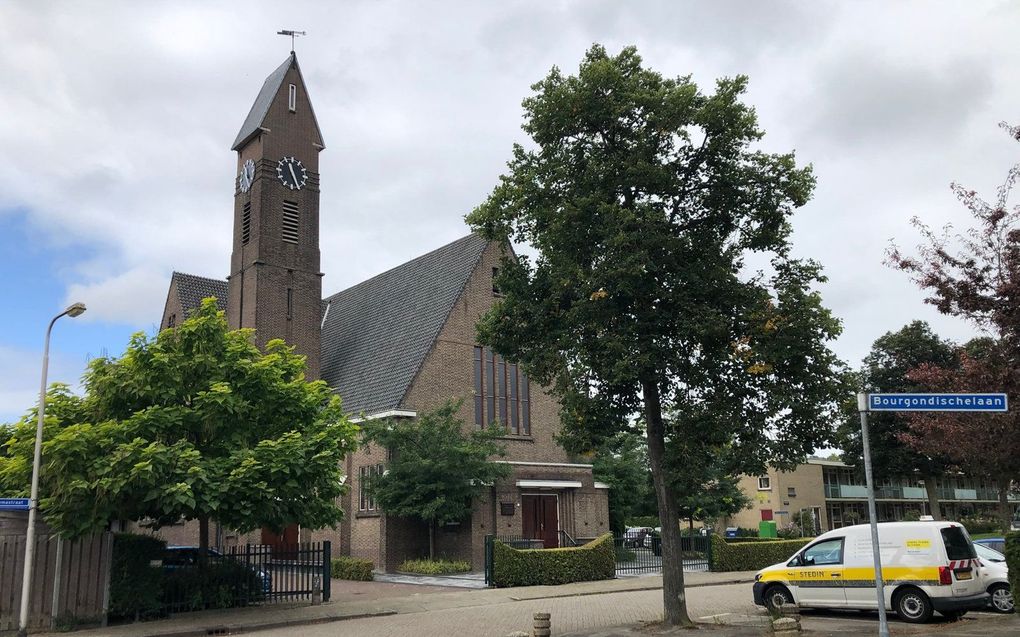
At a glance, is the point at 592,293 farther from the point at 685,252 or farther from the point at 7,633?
the point at 7,633

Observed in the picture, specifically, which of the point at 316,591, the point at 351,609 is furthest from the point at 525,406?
the point at 351,609

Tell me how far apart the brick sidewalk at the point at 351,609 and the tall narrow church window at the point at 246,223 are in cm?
1692

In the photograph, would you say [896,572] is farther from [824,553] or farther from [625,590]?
[625,590]

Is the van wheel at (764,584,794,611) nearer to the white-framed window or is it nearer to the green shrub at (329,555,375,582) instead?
the green shrub at (329,555,375,582)

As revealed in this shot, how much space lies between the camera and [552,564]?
2480cm

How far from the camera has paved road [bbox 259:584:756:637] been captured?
1597 cm

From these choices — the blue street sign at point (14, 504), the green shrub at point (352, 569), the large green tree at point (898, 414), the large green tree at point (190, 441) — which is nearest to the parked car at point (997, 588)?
the large green tree at point (190, 441)

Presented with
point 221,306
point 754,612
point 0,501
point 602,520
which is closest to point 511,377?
point 602,520

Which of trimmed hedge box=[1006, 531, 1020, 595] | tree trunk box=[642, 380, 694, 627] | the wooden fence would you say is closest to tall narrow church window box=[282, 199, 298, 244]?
the wooden fence

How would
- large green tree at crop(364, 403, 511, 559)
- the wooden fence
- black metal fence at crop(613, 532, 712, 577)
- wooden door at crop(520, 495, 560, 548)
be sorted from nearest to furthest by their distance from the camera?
the wooden fence → large green tree at crop(364, 403, 511, 559) → black metal fence at crop(613, 532, 712, 577) → wooden door at crop(520, 495, 560, 548)

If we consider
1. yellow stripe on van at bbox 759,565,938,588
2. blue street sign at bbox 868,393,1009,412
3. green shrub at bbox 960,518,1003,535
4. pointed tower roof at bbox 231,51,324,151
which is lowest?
green shrub at bbox 960,518,1003,535

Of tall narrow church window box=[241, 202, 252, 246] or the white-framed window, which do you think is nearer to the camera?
the white-framed window

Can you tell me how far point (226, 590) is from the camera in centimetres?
1916

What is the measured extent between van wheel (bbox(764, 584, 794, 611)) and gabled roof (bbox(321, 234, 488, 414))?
17.4 m
